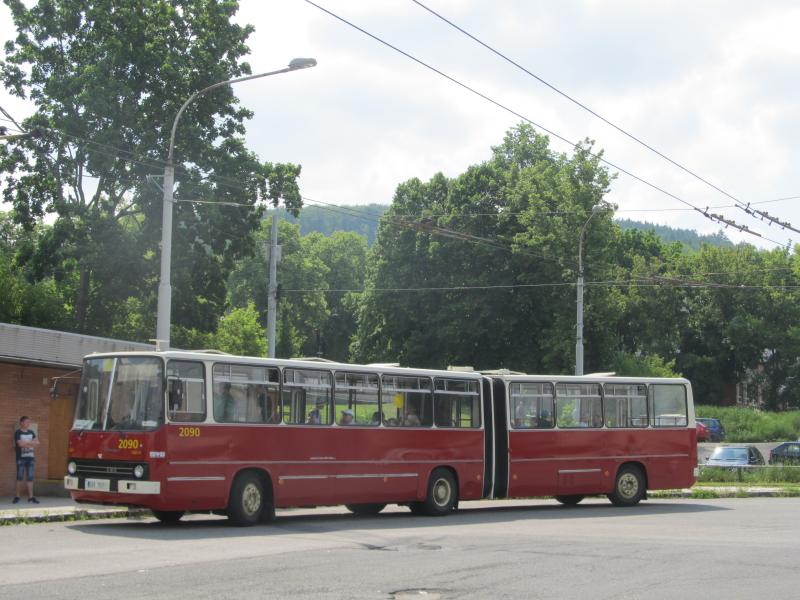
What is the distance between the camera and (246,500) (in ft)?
59.6

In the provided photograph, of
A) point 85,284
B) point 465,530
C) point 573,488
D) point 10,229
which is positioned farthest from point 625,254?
Result: point 465,530

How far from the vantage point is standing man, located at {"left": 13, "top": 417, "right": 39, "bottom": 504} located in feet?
68.4

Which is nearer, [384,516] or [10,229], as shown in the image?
[384,516]

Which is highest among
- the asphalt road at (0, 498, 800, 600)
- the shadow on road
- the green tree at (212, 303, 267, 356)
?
the green tree at (212, 303, 267, 356)

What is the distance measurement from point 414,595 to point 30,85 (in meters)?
32.3

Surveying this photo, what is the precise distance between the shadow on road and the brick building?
4.77 metres

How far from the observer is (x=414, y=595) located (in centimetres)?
1052

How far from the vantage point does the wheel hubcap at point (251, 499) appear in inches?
713

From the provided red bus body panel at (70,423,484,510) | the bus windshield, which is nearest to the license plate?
red bus body panel at (70,423,484,510)

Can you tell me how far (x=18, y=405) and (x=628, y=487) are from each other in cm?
1351

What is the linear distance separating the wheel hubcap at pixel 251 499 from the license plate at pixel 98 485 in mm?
2218

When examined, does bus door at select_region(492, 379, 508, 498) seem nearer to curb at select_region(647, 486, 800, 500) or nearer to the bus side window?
the bus side window

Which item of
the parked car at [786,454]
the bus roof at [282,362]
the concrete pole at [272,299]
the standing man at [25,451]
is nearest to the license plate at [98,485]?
the bus roof at [282,362]

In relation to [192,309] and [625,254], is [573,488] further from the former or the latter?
[625,254]
